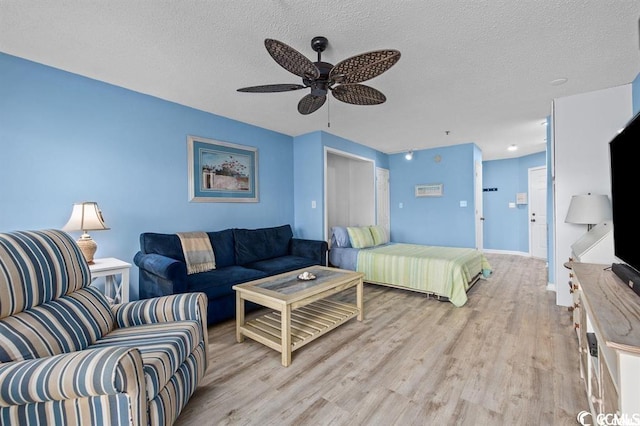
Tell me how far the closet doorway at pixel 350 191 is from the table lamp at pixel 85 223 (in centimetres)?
396

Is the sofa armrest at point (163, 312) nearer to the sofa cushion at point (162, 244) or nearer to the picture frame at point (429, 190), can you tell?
the sofa cushion at point (162, 244)

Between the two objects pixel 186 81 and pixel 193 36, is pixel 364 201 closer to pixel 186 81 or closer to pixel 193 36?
pixel 186 81

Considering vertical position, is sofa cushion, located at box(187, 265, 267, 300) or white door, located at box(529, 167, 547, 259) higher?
white door, located at box(529, 167, 547, 259)

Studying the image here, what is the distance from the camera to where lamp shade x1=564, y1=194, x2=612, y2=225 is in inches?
103

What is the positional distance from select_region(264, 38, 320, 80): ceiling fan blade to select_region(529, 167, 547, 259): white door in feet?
21.0

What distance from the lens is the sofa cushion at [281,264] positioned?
3.23 m

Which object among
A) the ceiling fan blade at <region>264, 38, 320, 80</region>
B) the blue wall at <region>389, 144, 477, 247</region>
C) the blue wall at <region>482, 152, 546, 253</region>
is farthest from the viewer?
Result: the blue wall at <region>482, 152, 546, 253</region>

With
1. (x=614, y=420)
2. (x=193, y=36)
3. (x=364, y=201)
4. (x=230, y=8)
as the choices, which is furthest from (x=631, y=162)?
(x=364, y=201)

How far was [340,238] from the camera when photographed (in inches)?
174

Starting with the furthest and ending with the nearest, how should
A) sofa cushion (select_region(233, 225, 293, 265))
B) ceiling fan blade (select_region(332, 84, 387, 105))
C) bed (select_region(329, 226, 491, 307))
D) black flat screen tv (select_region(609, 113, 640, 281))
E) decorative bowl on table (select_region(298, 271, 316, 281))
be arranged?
sofa cushion (select_region(233, 225, 293, 265))
bed (select_region(329, 226, 491, 307))
decorative bowl on table (select_region(298, 271, 316, 281))
ceiling fan blade (select_region(332, 84, 387, 105))
black flat screen tv (select_region(609, 113, 640, 281))

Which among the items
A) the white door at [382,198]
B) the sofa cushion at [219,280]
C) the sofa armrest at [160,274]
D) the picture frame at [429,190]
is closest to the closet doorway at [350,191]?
the white door at [382,198]

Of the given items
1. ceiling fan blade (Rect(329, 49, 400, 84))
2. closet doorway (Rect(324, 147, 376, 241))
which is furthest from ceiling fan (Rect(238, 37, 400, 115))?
closet doorway (Rect(324, 147, 376, 241))

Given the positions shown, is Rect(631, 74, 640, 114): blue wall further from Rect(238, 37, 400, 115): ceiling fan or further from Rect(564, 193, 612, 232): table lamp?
Rect(238, 37, 400, 115): ceiling fan

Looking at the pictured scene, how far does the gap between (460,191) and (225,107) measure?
457cm
